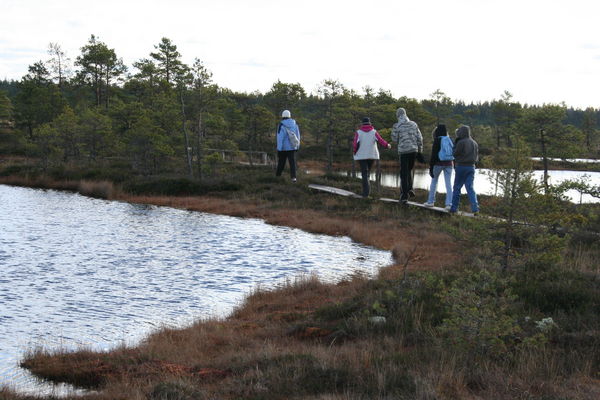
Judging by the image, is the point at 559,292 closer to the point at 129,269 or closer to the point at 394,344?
the point at 394,344

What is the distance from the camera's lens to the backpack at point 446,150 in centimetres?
1605

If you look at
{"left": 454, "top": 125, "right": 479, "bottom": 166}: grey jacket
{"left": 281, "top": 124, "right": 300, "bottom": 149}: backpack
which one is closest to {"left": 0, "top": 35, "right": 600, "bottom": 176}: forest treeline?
{"left": 454, "top": 125, "right": 479, "bottom": 166}: grey jacket

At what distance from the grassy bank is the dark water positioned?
0.93 m

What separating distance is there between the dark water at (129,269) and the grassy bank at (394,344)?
928 mm

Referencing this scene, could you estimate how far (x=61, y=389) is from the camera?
20.6ft

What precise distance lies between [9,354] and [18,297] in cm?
321

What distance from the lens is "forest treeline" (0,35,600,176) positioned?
30.3 m

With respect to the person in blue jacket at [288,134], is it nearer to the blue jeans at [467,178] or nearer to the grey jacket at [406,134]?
the grey jacket at [406,134]

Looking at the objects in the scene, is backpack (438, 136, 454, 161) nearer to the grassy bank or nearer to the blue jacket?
the grassy bank

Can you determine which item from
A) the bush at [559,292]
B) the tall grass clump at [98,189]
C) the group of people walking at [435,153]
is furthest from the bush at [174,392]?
the tall grass clump at [98,189]

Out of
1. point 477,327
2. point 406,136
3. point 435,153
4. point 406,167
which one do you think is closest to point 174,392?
point 477,327

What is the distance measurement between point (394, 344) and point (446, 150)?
1061 cm

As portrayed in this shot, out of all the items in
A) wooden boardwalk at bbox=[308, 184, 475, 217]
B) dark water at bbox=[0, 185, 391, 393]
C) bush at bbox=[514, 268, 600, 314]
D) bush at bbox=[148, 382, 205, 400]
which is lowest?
dark water at bbox=[0, 185, 391, 393]

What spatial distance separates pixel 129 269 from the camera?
13.0 meters
